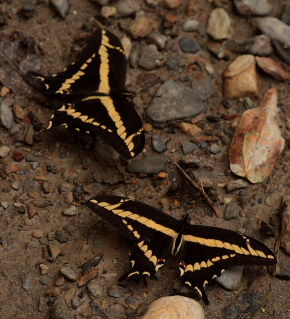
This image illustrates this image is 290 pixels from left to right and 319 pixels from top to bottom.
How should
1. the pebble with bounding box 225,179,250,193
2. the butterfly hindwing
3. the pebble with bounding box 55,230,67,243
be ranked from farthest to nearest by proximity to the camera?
the pebble with bounding box 225,179,250,193, the pebble with bounding box 55,230,67,243, the butterfly hindwing

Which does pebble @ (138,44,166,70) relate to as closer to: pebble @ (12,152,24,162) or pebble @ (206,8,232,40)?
pebble @ (206,8,232,40)

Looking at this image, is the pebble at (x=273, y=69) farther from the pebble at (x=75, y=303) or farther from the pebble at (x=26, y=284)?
the pebble at (x=26, y=284)

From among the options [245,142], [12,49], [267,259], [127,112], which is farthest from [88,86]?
[267,259]

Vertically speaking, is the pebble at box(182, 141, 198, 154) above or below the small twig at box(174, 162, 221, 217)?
above

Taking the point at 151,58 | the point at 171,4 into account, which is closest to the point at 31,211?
the point at 151,58

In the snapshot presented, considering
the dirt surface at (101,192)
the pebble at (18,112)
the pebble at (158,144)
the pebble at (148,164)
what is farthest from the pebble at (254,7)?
the pebble at (18,112)

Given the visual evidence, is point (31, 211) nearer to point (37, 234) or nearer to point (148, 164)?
point (37, 234)

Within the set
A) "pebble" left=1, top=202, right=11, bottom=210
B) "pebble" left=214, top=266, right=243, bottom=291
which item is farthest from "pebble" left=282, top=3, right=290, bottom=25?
"pebble" left=1, top=202, right=11, bottom=210

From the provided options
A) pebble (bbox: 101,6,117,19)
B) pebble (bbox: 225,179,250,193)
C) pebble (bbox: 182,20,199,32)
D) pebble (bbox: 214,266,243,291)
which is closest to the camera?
pebble (bbox: 214,266,243,291)
